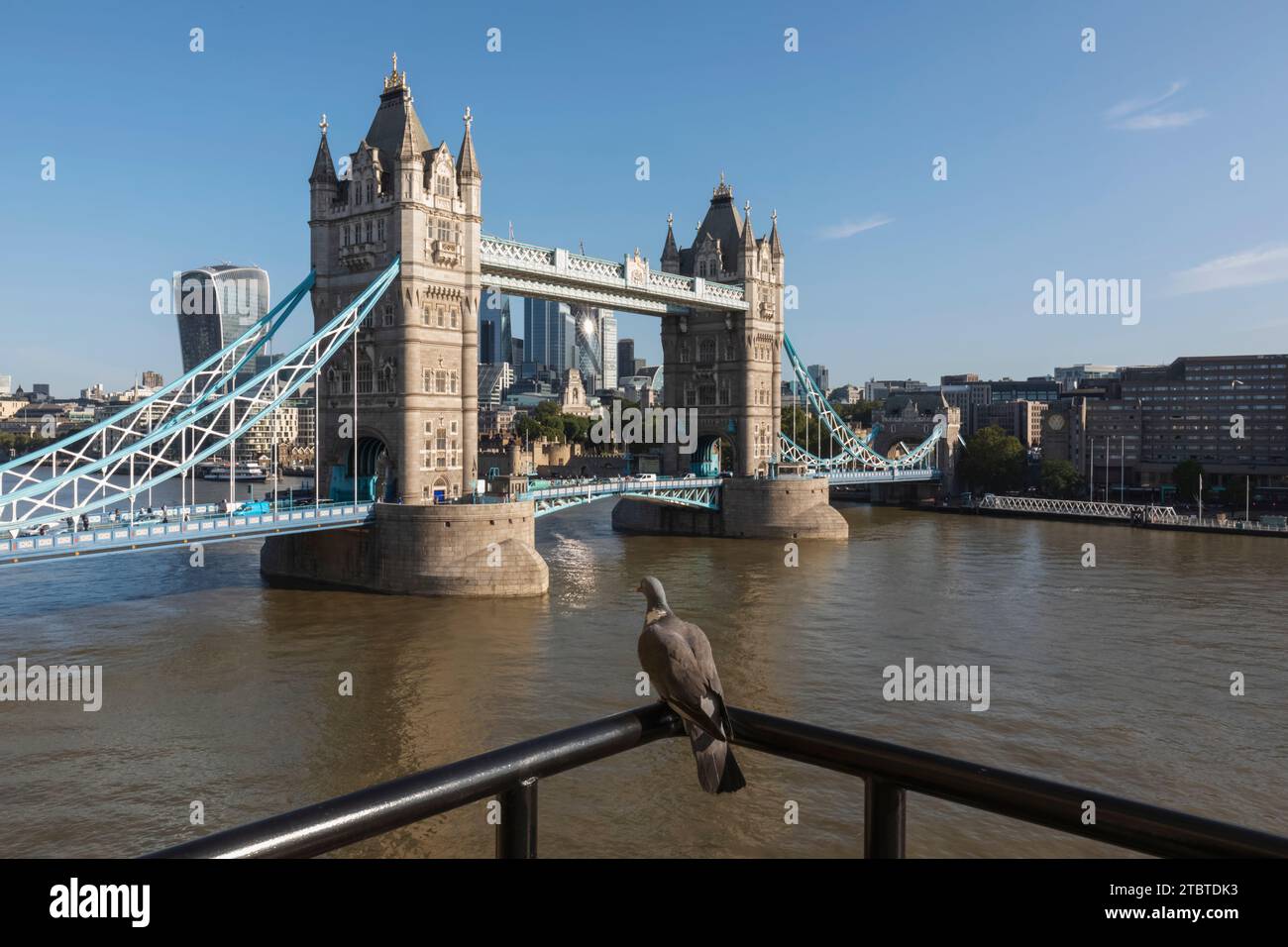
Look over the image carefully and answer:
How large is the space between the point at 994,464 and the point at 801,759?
3512 inches

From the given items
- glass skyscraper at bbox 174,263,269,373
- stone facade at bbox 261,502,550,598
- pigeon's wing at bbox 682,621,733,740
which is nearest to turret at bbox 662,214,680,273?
stone facade at bbox 261,502,550,598

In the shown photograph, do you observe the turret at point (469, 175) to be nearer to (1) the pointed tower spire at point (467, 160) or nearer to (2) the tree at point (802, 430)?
(1) the pointed tower spire at point (467, 160)

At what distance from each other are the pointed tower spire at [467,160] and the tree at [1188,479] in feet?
209

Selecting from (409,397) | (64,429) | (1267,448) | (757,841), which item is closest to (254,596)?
(409,397)

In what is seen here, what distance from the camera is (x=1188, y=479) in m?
80.9

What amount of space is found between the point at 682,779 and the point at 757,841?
3089mm

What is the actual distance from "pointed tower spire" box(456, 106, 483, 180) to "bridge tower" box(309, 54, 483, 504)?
0.19ft

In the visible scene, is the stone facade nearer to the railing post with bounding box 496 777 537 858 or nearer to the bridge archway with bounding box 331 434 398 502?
the bridge archway with bounding box 331 434 398 502

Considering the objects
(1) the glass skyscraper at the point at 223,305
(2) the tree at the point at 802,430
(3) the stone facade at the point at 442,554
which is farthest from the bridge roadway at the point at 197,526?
(1) the glass skyscraper at the point at 223,305

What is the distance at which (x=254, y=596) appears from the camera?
122ft

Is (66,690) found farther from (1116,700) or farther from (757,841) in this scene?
(1116,700)

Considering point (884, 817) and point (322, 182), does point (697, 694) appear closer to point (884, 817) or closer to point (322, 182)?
point (884, 817)

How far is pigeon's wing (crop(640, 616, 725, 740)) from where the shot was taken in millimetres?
3275

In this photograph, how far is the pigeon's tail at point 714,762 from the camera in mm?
3293
